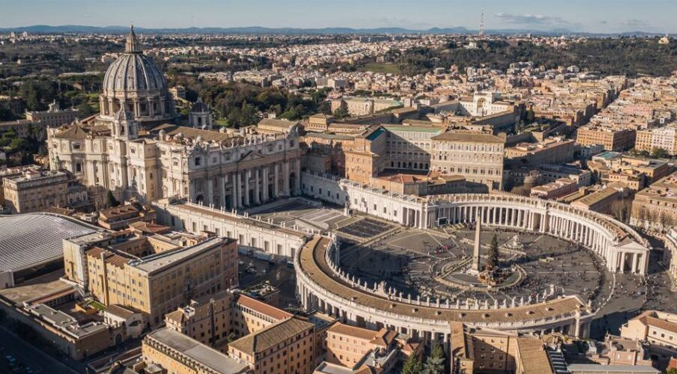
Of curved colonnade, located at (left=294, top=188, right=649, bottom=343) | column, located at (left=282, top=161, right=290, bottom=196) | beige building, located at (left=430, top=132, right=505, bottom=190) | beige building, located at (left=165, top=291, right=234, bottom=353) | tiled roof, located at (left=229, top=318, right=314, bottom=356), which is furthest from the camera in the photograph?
beige building, located at (left=430, top=132, right=505, bottom=190)

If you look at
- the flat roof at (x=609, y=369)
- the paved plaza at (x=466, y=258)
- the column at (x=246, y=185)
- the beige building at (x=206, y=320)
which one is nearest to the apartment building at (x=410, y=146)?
the paved plaza at (x=466, y=258)

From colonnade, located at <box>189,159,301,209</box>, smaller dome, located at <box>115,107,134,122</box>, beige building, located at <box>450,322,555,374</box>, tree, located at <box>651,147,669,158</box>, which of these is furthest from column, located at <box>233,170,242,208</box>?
tree, located at <box>651,147,669,158</box>

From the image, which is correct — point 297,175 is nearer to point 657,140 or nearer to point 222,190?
point 222,190

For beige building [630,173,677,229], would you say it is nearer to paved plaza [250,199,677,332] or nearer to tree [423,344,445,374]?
paved plaza [250,199,677,332]

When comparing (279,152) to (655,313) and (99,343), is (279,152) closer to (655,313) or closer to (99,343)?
(99,343)

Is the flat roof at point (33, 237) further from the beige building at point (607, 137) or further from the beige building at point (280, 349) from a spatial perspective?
the beige building at point (607, 137)

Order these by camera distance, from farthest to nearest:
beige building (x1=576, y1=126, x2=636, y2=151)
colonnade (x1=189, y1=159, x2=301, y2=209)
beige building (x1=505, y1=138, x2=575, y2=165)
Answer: beige building (x1=576, y1=126, x2=636, y2=151) < beige building (x1=505, y1=138, x2=575, y2=165) < colonnade (x1=189, y1=159, x2=301, y2=209)

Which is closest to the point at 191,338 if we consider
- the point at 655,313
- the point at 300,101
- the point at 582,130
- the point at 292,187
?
the point at 655,313
